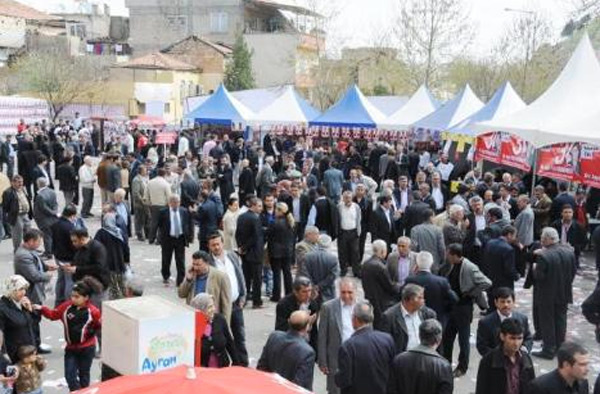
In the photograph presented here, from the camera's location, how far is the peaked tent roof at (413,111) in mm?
23625

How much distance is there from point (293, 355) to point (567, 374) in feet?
6.51

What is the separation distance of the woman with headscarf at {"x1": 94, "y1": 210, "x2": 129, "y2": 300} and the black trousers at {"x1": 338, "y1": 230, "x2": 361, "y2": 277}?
387 cm

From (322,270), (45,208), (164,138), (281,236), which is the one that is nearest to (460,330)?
(322,270)

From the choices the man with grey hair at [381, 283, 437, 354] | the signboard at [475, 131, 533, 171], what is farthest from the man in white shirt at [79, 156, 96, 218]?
the man with grey hair at [381, 283, 437, 354]

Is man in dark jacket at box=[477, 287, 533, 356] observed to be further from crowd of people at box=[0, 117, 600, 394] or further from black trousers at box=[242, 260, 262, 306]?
black trousers at box=[242, 260, 262, 306]

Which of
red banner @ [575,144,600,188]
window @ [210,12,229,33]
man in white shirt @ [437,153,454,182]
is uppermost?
window @ [210,12,229,33]

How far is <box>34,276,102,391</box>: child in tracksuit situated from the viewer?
661 centimetres

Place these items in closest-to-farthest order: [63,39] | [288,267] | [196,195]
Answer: [288,267] < [196,195] < [63,39]

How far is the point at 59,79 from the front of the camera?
42.7 m

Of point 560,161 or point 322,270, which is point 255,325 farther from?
point 560,161

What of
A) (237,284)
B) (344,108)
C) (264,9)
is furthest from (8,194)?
(264,9)

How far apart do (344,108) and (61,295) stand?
16.6m

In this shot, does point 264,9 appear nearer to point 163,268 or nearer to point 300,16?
→ point 300,16

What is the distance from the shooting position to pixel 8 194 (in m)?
12.4
